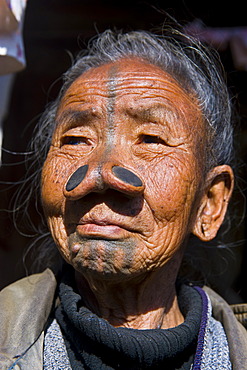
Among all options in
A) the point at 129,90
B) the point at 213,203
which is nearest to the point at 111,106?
the point at 129,90

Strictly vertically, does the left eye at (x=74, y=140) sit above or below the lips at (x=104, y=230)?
above

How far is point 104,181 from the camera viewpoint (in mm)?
1515

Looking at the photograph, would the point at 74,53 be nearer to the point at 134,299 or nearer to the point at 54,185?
the point at 54,185

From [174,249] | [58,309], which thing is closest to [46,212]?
[58,309]

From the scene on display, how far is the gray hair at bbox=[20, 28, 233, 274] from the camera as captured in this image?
1.97 metres

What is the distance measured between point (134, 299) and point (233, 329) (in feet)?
1.47

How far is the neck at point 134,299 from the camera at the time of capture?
1692 millimetres

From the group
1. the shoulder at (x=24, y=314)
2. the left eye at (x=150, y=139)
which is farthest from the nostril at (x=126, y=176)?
the shoulder at (x=24, y=314)

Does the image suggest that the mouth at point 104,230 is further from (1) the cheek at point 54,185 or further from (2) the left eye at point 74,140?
(2) the left eye at point 74,140

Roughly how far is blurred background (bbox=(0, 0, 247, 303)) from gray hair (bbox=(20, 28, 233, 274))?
15.4 inches

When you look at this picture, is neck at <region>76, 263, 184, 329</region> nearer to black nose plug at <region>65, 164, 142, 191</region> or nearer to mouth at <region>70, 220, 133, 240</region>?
mouth at <region>70, 220, 133, 240</region>

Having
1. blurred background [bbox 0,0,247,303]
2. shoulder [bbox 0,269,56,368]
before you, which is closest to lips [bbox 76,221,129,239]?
shoulder [bbox 0,269,56,368]

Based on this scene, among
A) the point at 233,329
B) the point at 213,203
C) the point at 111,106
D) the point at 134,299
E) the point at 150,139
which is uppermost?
the point at 111,106

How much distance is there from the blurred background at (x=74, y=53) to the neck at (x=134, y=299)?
775 millimetres
